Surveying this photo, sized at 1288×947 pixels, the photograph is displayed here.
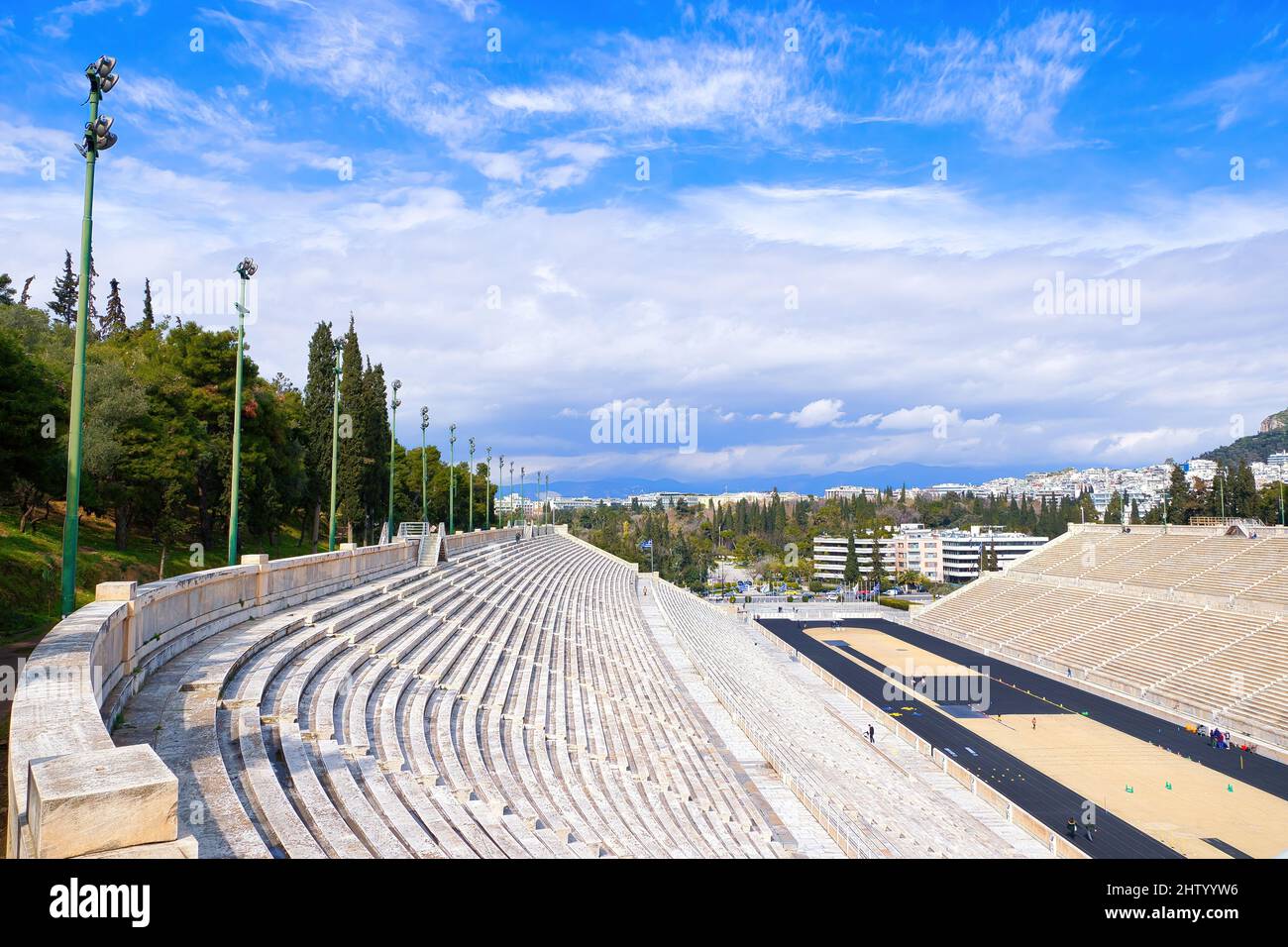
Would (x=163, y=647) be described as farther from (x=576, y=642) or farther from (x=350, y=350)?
(x=350, y=350)

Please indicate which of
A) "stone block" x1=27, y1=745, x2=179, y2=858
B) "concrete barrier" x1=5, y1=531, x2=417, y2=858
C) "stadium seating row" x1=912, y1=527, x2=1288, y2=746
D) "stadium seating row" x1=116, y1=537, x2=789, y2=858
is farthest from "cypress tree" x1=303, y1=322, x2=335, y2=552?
"stadium seating row" x1=912, y1=527, x2=1288, y2=746

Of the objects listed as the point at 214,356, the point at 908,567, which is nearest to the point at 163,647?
the point at 214,356

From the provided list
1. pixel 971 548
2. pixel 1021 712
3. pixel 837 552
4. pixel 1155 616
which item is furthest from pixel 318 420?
pixel 971 548

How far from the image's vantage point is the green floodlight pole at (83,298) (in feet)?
26.8

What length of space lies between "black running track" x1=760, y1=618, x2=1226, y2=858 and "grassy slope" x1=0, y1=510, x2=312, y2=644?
72.0ft

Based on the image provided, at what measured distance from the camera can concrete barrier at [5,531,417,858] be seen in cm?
309

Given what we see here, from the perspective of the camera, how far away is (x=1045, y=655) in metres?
37.5

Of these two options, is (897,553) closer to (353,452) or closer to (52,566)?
(353,452)

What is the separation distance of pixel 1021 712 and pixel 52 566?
31.2m

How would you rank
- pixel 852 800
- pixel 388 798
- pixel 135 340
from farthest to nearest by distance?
pixel 135 340
pixel 852 800
pixel 388 798

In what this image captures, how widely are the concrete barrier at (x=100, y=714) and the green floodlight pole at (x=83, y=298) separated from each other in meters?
0.52

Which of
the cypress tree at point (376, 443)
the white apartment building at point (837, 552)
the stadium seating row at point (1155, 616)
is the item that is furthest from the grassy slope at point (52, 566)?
the white apartment building at point (837, 552)
